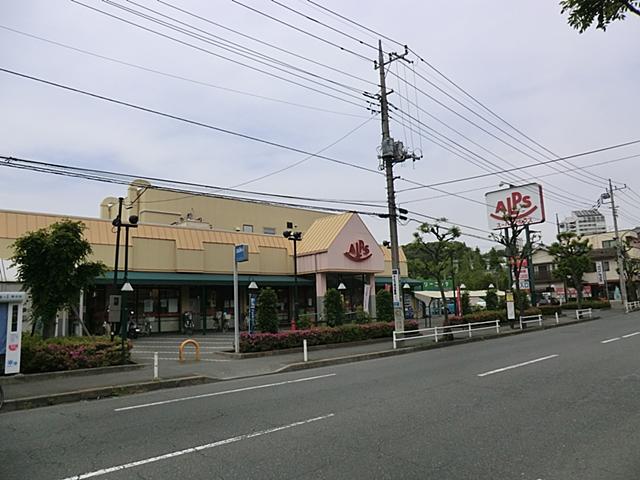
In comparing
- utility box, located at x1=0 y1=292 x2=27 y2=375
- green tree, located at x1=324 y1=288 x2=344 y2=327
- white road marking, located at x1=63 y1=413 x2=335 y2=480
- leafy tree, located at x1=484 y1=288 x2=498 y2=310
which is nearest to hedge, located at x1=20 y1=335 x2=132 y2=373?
utility box, located at x1=0 y1=292 x2=27 y2=375

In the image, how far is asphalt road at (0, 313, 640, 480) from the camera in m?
5.04

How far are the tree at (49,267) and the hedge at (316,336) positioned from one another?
20.2 ft

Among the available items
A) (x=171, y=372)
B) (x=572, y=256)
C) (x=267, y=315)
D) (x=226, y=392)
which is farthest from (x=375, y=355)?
(x=572, y=256)

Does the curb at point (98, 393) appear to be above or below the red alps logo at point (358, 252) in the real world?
below

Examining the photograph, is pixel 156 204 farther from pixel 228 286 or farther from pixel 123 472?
pixel 123 472

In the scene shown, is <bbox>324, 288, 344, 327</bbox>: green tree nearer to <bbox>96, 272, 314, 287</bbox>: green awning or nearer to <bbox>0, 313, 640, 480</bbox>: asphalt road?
<bbox>96, 272, 314, 287</bbox>: green awning

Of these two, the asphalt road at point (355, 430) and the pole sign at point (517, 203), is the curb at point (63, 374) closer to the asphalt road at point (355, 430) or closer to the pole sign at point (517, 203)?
the asphalt road at point (355, 430)

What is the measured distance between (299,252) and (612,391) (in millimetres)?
23798

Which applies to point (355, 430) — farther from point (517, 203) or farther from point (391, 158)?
point (517, 203)

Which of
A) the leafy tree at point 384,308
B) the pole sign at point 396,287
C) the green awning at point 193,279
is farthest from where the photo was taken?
the leafy tree at point 384,308

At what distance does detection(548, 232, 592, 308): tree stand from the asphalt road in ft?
108

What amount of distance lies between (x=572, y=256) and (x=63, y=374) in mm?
40672

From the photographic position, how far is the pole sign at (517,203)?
36031 millimetres

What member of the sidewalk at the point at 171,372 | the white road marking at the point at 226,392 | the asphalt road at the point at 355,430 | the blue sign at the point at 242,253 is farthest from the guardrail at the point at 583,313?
the white road marking at the point at 226,392
